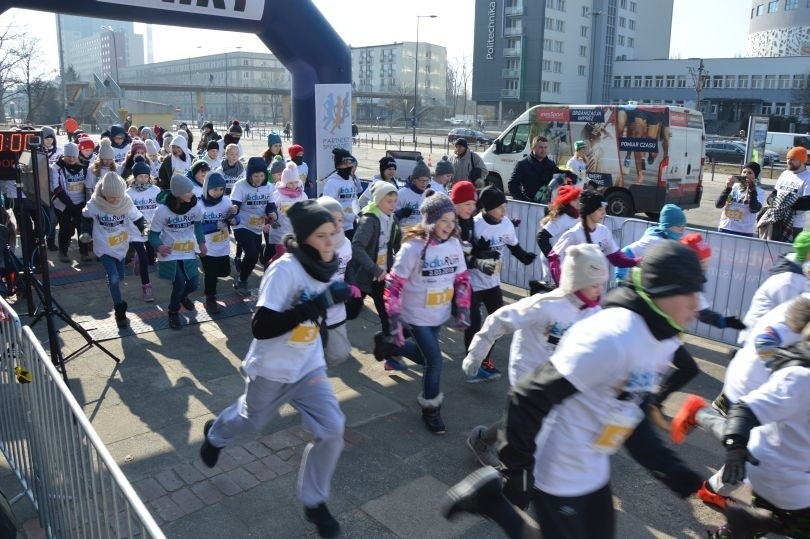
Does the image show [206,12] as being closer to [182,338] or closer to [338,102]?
[338,102]

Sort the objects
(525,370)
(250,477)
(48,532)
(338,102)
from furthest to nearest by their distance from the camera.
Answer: (338,102), (250,477), (525,370), (48,532)

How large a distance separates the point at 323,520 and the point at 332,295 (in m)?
1.25

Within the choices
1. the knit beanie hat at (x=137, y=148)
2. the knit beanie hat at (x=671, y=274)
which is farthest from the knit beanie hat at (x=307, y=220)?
the knit beanie hat at (x=137, y=148)

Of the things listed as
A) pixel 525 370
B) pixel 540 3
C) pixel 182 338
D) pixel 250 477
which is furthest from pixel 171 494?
pixel 540 3

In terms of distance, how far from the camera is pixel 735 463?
2.79 meters

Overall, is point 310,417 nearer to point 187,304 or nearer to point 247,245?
point 187,304

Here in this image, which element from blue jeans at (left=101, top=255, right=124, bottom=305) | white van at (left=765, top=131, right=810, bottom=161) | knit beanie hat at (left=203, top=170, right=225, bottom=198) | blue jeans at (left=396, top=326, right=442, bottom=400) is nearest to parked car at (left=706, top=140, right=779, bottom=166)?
white van at (left=765, top=131, right=810, bottom=161)

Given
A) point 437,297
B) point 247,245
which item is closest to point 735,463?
point 437,297

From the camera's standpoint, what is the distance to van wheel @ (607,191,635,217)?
1551cm

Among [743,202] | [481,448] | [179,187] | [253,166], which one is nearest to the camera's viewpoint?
[481,448]

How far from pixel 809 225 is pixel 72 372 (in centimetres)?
1608

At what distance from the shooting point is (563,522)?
2508 mm

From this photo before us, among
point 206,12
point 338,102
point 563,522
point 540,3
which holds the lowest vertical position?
point 563,522

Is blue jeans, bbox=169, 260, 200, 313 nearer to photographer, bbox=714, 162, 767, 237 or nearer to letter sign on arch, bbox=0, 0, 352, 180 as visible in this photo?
letter sign on arch, bbox=0, 0, 352, 180
